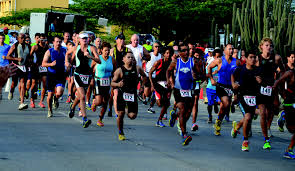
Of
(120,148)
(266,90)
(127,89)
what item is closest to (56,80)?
(127,89)

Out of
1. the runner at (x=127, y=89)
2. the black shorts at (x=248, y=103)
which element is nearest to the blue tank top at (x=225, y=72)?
the black shorts at (x=248, y=103)

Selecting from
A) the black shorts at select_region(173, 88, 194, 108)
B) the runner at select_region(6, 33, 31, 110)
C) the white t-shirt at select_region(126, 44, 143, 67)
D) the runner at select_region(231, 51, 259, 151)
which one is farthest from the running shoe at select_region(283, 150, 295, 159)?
the runner at select_region(6, 33, 31, 110)

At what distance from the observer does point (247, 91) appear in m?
9.99

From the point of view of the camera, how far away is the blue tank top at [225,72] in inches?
476

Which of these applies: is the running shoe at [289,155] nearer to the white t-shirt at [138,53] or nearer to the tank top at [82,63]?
the tank top at [82,63]

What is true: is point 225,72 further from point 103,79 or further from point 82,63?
point 82,63

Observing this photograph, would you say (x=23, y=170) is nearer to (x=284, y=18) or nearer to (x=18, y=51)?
(x=18, y=51)

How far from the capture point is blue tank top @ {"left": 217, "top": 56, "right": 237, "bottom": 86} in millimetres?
12086

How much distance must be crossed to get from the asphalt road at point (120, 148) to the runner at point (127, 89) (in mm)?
425

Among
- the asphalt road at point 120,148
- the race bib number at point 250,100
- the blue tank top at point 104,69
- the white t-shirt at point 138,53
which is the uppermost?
the white t-shirt at point 138,53

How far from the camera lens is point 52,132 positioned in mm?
11008

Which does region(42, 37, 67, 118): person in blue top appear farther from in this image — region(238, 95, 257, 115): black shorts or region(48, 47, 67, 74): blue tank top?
region(238, 95, 257, 115): black shorts

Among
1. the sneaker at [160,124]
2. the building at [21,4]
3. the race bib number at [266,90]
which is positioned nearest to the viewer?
the race bib number at [266,90]

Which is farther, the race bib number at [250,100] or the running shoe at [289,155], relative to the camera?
the race bib number at [250,100]
